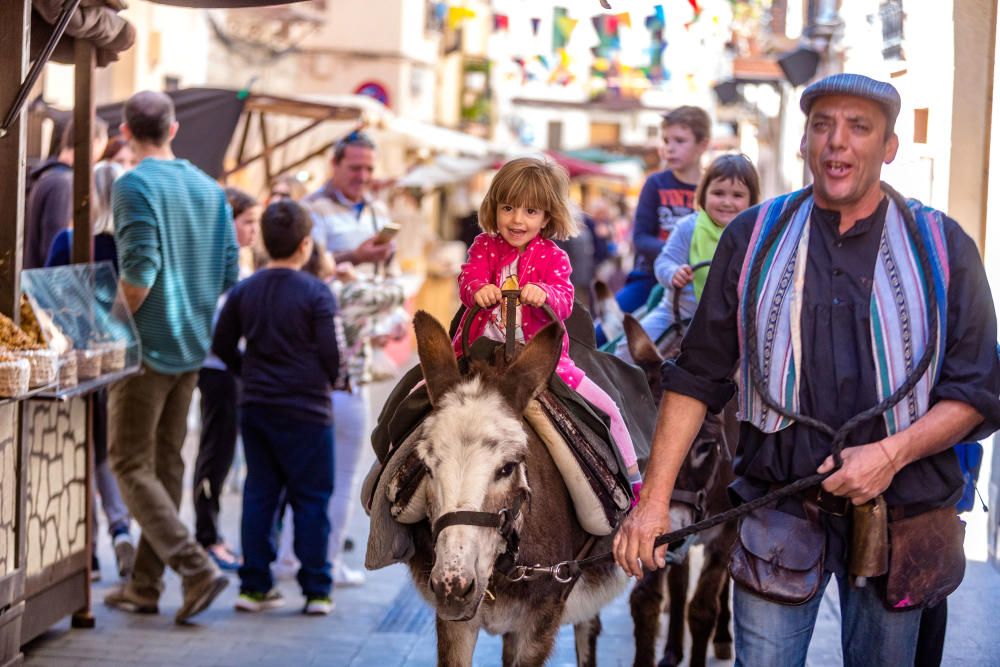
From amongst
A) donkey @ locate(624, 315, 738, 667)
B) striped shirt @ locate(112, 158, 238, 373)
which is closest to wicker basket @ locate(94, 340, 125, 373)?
striped shirt @ locate(112, 158, 238, 373)

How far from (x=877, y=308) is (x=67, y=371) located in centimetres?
398

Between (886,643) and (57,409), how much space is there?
429 cm

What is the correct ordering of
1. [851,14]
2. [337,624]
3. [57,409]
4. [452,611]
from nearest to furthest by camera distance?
1. [452,611]
2. [57,409]
3. [337,624]
4. [851,14]

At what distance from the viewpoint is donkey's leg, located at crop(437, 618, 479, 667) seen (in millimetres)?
4555

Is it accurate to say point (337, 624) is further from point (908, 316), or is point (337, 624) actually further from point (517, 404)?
point (908, 316)

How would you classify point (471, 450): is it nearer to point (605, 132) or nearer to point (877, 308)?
point (877, 308)

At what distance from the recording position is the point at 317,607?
7695 millimetres

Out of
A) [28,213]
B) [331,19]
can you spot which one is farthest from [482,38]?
[28,213]

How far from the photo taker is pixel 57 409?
6.64 metres

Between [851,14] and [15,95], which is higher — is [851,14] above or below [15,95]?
above

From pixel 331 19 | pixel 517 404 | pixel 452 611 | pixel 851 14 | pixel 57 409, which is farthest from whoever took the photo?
pixel 331 19

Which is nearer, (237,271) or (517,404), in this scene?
(517,404)

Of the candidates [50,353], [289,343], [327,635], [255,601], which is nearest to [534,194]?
[50,353]

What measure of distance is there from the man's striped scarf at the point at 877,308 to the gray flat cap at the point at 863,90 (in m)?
0.24
